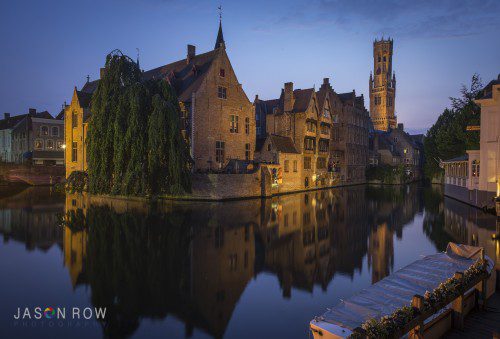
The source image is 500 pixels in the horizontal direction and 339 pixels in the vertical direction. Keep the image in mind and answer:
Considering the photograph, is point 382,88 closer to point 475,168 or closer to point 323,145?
point 323,145

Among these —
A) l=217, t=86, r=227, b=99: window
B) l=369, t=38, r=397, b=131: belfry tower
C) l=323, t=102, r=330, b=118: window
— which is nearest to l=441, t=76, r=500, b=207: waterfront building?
l=217, t=86, r=227, b=99: window

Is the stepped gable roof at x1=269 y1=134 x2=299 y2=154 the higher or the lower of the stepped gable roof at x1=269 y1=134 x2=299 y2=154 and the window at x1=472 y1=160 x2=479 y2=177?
the higher

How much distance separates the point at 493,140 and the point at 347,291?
81.2 feet

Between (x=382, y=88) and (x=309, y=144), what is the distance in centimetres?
9879

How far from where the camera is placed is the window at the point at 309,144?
51091mm

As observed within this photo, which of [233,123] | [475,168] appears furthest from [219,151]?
[475,168]

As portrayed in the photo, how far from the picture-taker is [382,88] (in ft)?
446

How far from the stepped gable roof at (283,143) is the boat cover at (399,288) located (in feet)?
116

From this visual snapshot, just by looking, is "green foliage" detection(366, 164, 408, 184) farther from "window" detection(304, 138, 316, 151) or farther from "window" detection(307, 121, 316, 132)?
"window" detection(307, 121, 316, 132)

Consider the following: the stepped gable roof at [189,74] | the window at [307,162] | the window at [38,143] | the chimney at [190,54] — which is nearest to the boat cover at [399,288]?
the stepped gable roof at [189,74]

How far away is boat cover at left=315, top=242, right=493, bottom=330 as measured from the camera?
711cm

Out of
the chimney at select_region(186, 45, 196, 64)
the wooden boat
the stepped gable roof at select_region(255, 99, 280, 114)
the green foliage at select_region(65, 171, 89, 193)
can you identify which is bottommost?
the wooden boat

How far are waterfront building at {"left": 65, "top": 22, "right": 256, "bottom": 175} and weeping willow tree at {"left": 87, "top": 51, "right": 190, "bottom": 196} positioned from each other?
25.6 feet

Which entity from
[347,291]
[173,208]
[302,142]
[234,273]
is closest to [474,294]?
[347,291]
